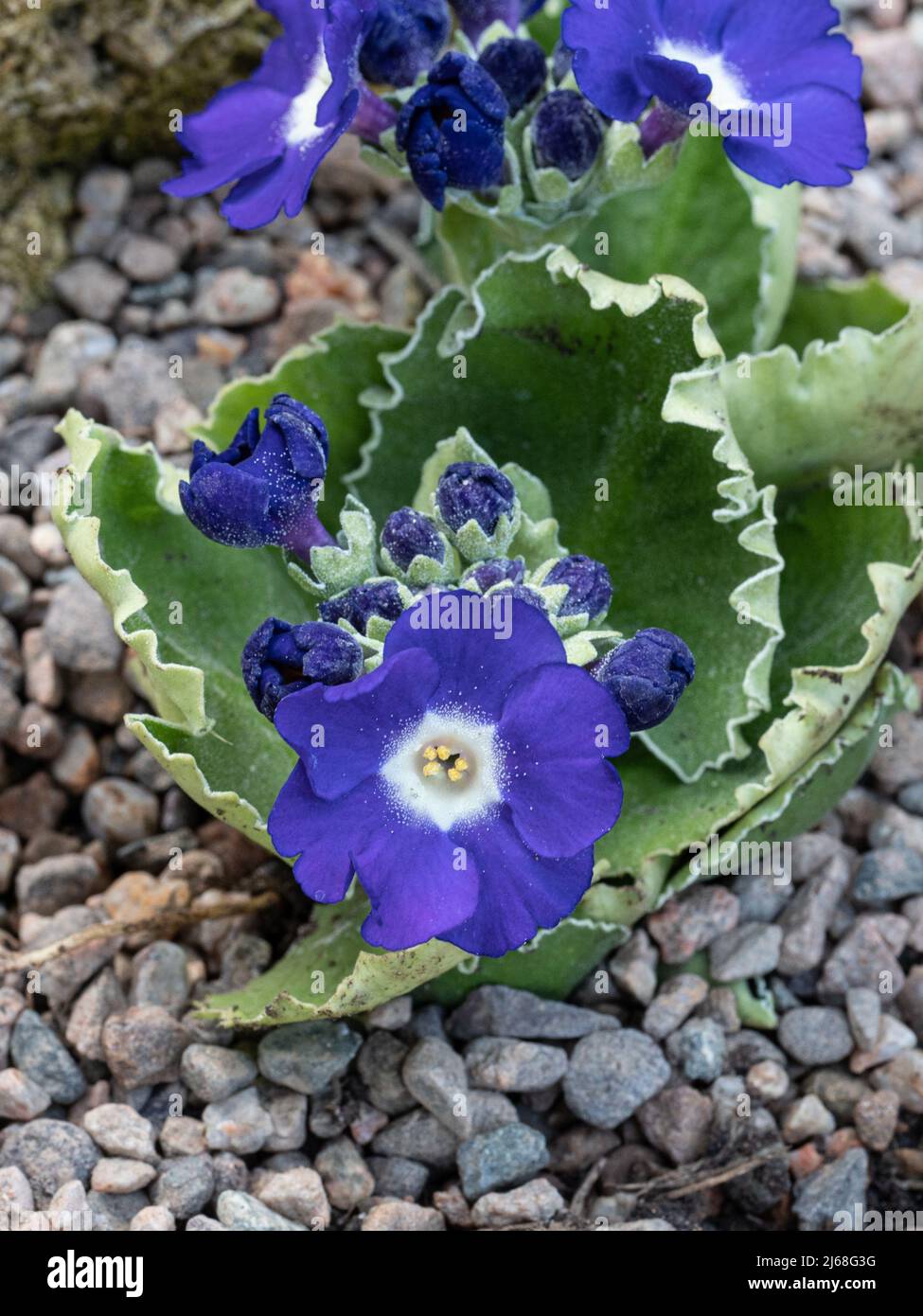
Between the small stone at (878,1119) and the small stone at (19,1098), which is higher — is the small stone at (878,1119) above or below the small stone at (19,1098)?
below

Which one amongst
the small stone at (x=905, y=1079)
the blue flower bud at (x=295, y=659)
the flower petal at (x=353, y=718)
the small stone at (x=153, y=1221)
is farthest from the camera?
the small stone at (x=905, y=1079)

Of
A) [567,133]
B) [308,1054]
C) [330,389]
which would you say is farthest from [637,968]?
[567,133]

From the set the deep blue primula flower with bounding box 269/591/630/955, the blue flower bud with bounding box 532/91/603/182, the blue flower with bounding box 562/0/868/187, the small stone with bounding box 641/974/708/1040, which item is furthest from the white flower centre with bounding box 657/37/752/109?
the small stone with bounding box 641/974/708/1040

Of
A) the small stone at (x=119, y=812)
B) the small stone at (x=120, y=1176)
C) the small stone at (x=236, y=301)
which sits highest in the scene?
the small stone at (x=236, y=301)

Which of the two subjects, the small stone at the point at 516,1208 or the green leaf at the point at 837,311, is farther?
the green leaf at the point at 837,311

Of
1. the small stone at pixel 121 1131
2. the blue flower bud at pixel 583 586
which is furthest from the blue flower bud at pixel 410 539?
the small stone at pixel 121 1131

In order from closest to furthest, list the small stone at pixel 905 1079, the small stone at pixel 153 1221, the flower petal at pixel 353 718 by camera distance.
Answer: the flower petal at pixel 353 718 → the small stone at pixel 153 1221 → the small stone at pixel 905 1079

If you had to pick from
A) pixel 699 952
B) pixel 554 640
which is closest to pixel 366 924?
pixel 554 640

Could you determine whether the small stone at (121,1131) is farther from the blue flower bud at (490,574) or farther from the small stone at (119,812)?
the blue flower bud at (490,574)
